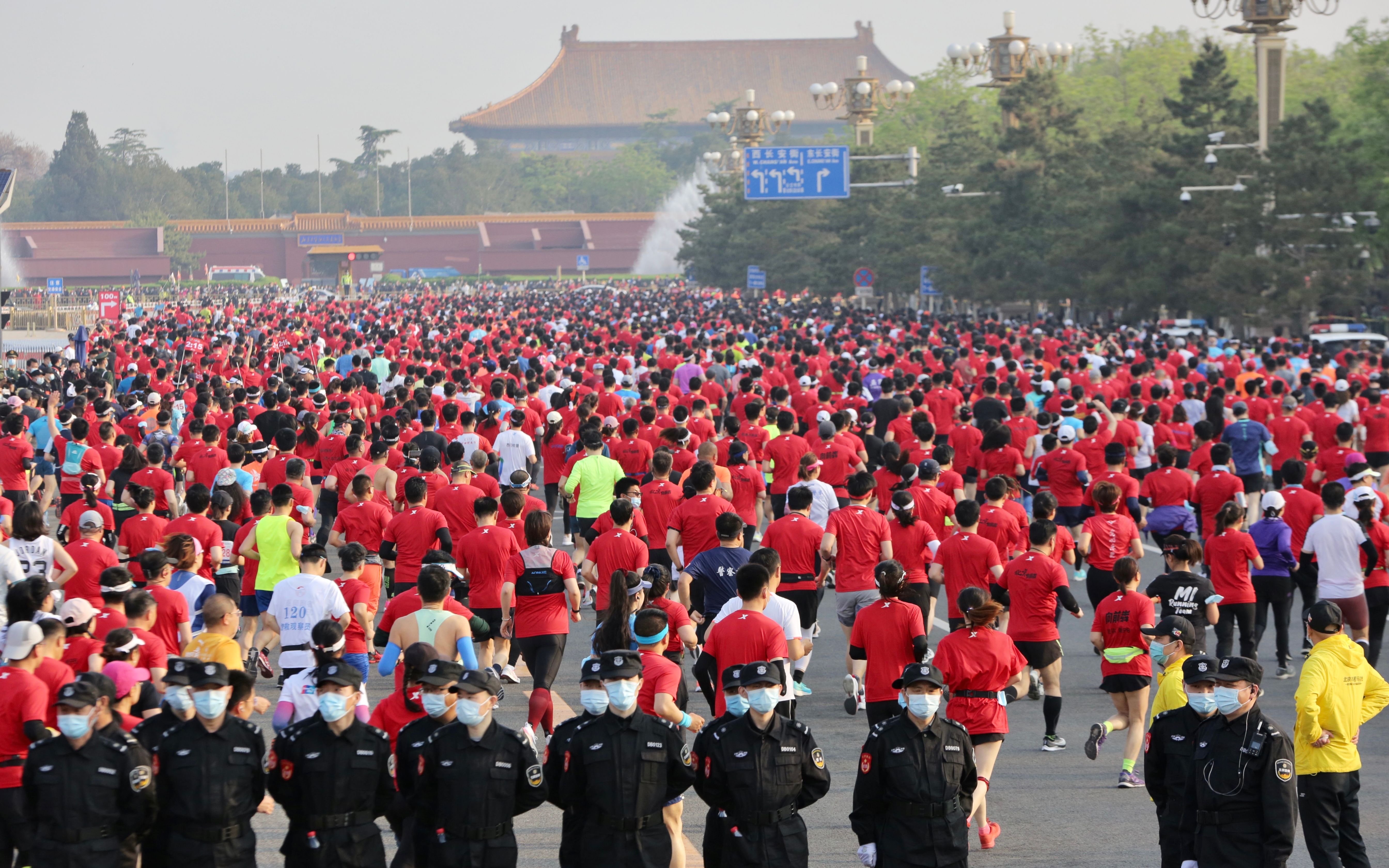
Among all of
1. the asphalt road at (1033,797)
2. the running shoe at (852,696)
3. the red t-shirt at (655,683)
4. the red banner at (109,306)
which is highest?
the red banner at (109,306)

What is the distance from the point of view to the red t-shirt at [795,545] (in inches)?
434

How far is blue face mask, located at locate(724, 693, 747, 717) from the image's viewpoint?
6.46m

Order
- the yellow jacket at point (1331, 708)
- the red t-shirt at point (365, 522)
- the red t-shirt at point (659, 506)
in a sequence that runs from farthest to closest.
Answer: the red t-shirt at point (659, 506) < the red t-shirt at point (365, 522) < the yellow jacket at point (1331, 708)

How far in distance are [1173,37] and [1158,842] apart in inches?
2941

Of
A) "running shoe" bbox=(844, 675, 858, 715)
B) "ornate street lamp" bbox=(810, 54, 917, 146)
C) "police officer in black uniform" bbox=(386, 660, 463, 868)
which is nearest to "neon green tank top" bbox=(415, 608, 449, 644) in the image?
"police officer in black uniform" bbox=(386, 660, 463, 868)

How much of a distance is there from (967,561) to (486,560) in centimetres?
298

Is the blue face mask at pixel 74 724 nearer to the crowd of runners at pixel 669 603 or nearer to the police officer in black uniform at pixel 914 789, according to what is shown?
the crowd of runners at pixel 669 603

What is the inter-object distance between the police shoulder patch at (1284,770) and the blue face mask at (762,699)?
188 centimetres

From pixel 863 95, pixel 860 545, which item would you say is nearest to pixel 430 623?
pixel 860 545

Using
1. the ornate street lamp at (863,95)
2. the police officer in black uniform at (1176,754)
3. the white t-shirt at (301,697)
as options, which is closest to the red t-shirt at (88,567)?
the white t-shirt at (301,697)

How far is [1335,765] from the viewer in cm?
729

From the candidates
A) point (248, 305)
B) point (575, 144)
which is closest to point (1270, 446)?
point (248, 305)

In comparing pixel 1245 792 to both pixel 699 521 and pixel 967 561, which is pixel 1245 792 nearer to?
pixel 967 561

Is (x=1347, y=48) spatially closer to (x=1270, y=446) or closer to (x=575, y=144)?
(x=1270, y=446)
